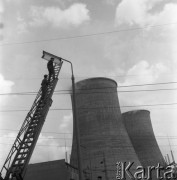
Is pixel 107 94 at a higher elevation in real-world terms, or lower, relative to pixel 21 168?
higher

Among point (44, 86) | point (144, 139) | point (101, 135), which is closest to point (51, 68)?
point (44, 86)

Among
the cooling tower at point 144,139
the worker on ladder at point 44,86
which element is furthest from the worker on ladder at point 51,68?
the cooling tower at point 144,139

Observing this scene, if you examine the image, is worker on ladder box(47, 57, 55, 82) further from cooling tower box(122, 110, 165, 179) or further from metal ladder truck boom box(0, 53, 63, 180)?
cooling tower box(122, 110, 165, 179)

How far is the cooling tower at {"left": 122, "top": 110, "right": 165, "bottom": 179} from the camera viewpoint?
105 ft

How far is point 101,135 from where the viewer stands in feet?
74.3

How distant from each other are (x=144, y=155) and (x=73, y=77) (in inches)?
1011

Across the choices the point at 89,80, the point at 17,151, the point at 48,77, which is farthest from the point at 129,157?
the point at 17,151

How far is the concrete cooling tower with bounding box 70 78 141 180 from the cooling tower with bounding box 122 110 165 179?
7.99 metres

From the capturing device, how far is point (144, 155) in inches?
1260

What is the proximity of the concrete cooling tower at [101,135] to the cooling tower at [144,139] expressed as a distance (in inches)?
315

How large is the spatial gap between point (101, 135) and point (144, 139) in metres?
11.5

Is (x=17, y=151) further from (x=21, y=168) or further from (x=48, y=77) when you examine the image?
(x=48, y=77)

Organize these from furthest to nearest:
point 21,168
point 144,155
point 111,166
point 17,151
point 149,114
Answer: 1. point 149,114
2. point 144,155
3. point 111,166
4. point 17,151
5. point 21,168

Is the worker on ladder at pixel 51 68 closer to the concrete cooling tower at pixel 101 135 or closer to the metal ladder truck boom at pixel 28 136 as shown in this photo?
the metal ladder truck boom at pixel 28 136
